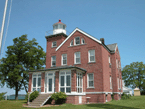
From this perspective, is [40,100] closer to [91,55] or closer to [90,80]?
[90,80]

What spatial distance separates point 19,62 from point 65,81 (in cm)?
2207

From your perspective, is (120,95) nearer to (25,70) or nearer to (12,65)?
(25,70)

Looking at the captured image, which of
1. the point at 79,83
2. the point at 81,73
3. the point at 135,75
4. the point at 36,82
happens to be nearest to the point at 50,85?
the point at 36,82

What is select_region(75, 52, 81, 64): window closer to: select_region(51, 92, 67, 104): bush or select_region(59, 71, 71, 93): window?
select_region(59, 71, 71, 93): window

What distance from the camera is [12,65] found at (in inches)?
1524

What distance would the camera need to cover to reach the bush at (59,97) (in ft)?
65.2

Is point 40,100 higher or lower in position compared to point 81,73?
lower

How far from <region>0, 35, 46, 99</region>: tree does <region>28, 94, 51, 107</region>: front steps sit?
1670cm

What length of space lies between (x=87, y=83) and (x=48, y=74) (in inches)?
232

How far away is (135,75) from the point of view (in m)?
63.4

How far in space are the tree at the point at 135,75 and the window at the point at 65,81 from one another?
47.2 m

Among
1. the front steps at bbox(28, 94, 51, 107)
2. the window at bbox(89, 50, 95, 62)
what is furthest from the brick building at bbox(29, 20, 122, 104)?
the front steps at bbox(28, 94, 51, 107)

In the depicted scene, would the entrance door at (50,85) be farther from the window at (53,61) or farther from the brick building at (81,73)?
the window at (53,61)

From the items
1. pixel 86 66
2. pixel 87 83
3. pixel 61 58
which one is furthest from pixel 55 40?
pixel 87 83
